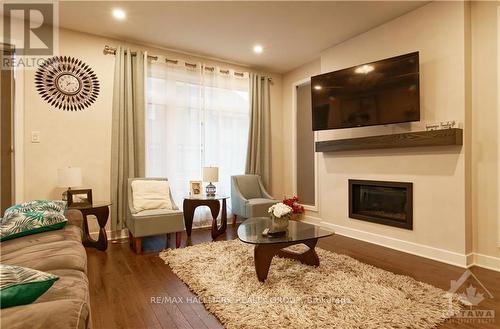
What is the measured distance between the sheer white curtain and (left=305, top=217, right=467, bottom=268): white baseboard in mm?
2022

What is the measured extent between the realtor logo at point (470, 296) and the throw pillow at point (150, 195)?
303 centimetres

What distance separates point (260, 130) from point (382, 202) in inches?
93.5

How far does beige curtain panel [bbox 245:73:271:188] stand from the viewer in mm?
4863

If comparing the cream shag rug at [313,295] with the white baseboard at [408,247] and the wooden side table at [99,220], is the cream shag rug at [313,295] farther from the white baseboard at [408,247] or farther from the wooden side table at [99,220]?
the wooden side table at [99,220]

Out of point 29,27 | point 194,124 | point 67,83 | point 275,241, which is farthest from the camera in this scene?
point 194,124

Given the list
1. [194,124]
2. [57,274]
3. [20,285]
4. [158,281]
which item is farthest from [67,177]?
[20,285]

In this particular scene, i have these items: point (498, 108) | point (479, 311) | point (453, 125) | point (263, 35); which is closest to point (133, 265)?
point (479, 311)

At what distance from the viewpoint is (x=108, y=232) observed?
3.71 m

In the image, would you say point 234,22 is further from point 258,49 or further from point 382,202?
point 382,202

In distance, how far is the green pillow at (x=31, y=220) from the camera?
6.17ft

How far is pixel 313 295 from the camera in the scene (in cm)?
206

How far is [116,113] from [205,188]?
1.67m

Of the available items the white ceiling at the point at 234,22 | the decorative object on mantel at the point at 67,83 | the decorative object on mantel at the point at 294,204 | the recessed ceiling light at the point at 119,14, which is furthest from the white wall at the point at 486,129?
the decorative object on mantel at the point at 67,83

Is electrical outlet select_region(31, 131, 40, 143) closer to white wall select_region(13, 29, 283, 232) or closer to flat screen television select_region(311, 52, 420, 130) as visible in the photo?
white wall select_region(13, 29, 283, 232)
